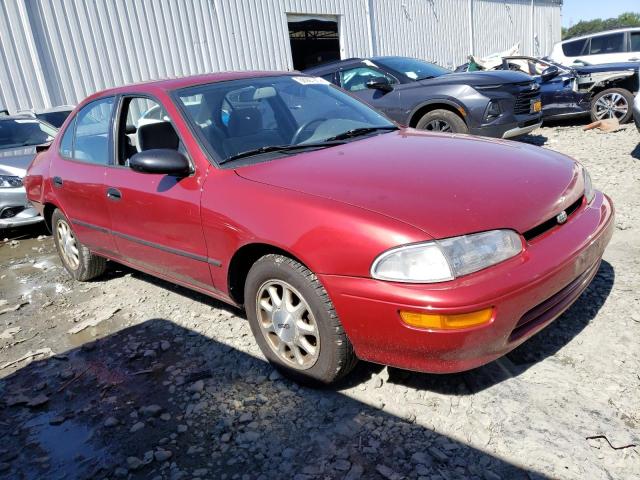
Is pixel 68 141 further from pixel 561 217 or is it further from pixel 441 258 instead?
pixel 561 217

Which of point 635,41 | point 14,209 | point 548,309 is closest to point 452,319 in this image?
point 548,309

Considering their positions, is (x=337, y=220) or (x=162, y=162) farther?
(x=162, y=162)

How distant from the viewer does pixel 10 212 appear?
21.0ft

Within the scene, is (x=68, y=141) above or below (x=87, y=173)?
above

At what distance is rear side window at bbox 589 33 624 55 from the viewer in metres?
11.1

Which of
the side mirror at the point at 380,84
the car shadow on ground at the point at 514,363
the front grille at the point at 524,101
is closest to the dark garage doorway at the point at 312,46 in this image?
the side mirror at the point at 380,84

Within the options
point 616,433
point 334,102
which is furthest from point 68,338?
point 616,433

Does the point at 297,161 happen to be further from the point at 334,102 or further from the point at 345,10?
the point at 345,10

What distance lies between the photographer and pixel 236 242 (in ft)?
8.91

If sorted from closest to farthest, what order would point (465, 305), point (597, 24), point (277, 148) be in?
point (465, 305) < point (277, 148) < point (597, 24)

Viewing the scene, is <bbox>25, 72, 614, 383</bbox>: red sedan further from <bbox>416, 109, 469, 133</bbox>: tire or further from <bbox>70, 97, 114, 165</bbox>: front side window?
<bbox>416, 109, 469, 133</bbox>: tire

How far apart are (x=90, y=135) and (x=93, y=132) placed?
0.21 ft

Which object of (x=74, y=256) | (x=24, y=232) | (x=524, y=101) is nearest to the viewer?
(x=74, y=256)

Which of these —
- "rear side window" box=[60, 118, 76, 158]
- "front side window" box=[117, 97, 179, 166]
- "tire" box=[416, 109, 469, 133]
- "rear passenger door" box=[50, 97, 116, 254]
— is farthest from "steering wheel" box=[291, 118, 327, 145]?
"tire" box=[416, 109, 469, 133]
